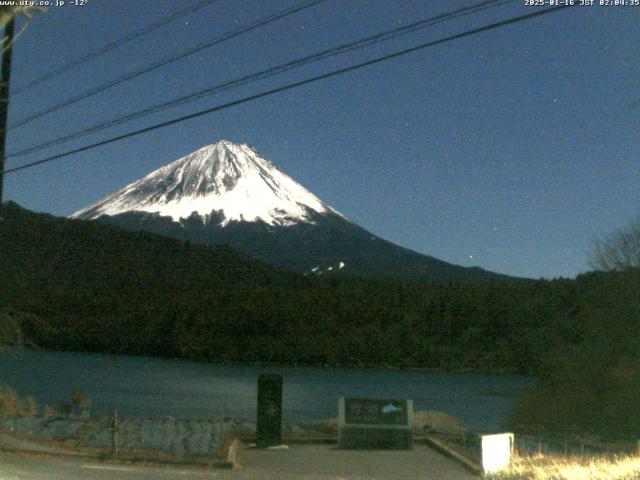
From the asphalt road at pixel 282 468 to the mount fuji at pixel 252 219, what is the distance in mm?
109631

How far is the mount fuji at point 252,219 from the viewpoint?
5325 inches

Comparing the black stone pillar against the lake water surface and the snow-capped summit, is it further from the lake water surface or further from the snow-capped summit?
the snow-capped summit

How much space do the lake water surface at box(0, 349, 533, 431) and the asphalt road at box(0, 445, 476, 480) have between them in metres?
17.4

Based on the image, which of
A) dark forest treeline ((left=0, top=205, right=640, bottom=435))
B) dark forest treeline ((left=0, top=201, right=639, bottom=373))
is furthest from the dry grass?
dark forest treeline ((left=0, top=201, right=639, bottom=373))

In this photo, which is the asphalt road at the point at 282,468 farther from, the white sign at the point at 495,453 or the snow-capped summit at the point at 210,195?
the snow-capped summit at the point at 210,195

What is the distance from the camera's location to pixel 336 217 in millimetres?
155000

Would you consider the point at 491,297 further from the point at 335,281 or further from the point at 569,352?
the point at 569,352

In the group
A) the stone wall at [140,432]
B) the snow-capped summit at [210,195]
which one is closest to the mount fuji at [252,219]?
the snow-capped summit at [210,195]

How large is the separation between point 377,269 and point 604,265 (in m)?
104

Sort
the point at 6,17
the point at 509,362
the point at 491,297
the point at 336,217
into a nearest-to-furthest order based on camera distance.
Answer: the point at 6,17 → the point at 509,362 → the point at 491,297 → the point at 336,217

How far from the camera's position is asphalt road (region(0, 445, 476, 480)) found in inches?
448

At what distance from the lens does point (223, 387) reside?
173 feet

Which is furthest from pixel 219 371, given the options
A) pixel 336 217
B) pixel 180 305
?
pixel 336 217

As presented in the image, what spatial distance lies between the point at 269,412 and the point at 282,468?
196cm
